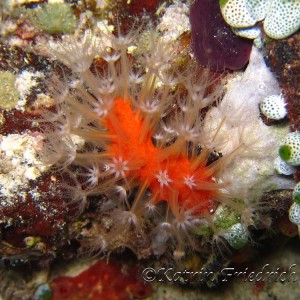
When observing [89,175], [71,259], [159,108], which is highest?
[159,108]

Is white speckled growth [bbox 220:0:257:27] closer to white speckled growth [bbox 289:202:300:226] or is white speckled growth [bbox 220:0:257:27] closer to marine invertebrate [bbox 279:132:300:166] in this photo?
marine invertebrate [bbox 279:132:300:166]

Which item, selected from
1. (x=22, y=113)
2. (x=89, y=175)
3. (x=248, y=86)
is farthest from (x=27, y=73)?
(x=248, y=86)

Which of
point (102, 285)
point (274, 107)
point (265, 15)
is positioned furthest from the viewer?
point (102, 285)

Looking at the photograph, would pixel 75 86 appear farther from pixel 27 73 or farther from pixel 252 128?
pixel 252 128

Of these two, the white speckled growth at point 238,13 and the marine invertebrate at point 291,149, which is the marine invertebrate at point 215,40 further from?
the marine invertebrate at point 291,149

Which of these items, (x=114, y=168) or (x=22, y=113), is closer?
(x=114, y=168)

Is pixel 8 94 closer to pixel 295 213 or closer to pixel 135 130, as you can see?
pixel 135 130

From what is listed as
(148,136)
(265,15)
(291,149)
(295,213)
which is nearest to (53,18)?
(148,136)
